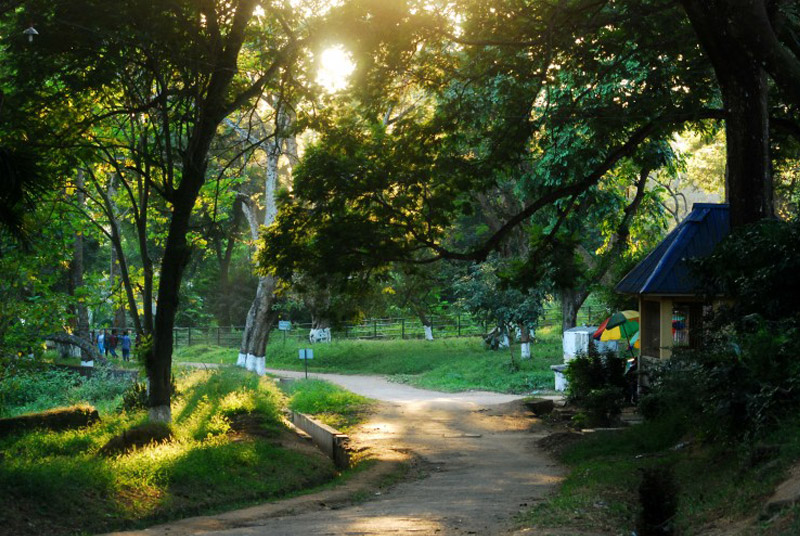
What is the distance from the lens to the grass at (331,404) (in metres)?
22.9

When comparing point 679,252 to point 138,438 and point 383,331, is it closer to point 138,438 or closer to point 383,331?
point 138,438

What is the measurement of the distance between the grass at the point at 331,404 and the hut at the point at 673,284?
24.8ft

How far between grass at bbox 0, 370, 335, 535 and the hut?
9.07 meters

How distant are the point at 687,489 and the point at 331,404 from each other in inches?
640

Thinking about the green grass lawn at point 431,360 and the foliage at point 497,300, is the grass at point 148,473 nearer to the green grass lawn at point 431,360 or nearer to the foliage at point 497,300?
the green grass lawn at point 431,360

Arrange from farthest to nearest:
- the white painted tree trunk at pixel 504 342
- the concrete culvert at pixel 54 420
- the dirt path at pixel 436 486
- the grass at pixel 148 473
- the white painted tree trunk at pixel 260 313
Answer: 1. the white painted tree trunk at pixel 504 342
2. the white painted tree trunk at pixel 260 313
3. the concrete culvert at pixel 54 420
4. the grass at pixel 148 473
5. the dirt path at pixel 436 486

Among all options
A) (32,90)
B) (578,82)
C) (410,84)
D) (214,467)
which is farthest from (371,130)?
(214,467)

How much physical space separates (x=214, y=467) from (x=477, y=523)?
5.05m

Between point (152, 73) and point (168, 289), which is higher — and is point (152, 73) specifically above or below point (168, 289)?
above

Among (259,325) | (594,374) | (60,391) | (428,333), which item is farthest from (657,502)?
(428,333)

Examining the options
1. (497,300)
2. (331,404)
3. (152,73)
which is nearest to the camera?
(152,73)

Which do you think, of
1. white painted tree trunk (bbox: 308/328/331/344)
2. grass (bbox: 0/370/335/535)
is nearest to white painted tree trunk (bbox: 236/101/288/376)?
grass (bbox: 0/370/335/535)

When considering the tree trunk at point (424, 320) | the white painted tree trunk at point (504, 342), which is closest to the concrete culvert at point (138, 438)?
the white painted tree trunk at point (504, 342)

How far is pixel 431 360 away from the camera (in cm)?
4203
